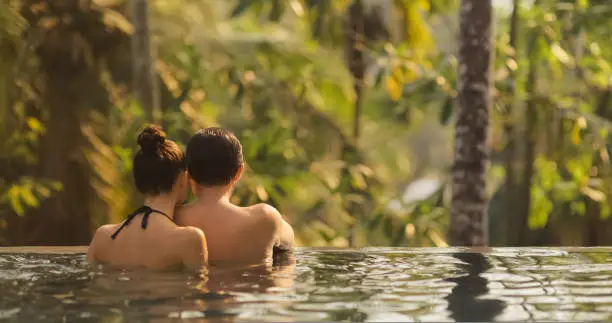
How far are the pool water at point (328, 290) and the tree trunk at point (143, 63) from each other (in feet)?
20.8

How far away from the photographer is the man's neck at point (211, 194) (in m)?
5.56

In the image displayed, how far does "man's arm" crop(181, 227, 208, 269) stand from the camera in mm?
5191

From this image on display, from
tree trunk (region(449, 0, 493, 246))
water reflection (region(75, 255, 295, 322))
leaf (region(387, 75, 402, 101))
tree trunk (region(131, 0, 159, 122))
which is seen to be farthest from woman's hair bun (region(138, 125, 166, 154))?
leaf (region(387, 75, 402, 101))

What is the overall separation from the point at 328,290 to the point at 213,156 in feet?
3.72

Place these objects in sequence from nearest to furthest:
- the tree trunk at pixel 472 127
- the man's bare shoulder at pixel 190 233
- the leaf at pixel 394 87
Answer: the man's bare shoulder at pixel 190 233 < the tree trunk at pixel 472 127 < the leaf at pixel 394 87

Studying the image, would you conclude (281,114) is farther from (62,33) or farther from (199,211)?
(199,211)

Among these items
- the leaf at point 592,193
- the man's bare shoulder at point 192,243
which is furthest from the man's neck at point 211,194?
the leaf at point 592,193

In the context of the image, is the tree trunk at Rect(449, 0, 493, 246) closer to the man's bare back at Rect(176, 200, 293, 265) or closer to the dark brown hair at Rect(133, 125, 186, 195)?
the man's bare back at Rect(176, 200, 293, 265)

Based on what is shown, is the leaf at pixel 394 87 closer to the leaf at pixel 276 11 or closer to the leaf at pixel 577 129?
the leaf at pixel 276 11

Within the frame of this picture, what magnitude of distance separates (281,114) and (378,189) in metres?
1.72

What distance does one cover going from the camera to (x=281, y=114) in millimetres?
16297

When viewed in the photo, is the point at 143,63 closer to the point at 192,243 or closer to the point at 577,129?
the point at 577,129

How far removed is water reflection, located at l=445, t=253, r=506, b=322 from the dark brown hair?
4.45ft

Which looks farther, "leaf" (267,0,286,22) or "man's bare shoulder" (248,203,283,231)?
"leaf" (267,0,286,22)
